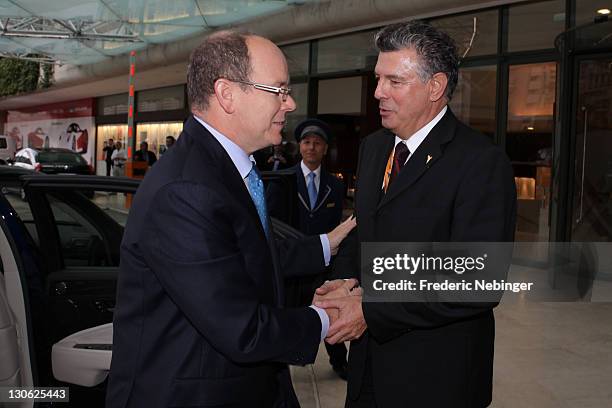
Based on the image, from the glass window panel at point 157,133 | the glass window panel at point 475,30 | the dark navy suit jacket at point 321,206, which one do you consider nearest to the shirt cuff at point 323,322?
the dark navy suit jacket at point 321,206

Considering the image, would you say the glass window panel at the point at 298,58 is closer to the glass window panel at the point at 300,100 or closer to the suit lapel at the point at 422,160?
the glass window panel at the point at 300,100

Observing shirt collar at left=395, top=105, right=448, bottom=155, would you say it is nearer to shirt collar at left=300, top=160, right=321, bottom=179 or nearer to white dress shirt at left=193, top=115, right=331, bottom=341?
white dress shirt at left=193, top=115, right=331, bottom=341

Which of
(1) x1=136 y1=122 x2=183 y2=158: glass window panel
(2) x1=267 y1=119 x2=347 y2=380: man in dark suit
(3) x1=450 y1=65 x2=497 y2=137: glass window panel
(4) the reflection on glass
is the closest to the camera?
(2) x1=267 y1=119 x2=347 y2=380: man in dark suit

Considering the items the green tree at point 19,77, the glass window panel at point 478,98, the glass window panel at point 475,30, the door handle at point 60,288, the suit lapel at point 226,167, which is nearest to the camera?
the suit lapel at point 226,167

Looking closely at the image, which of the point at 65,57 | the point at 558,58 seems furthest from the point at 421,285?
the point at 65,57

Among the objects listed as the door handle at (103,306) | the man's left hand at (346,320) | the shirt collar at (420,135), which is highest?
the shirt collar at (420,135)

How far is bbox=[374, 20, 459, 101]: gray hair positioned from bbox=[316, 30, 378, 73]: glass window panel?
9869mm

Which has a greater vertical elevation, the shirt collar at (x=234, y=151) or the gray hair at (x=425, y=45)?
the gray hair at (x=425, y=45)

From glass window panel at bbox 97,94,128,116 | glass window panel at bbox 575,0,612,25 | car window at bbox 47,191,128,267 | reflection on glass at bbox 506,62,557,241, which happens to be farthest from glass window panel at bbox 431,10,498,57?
glass window panel at bbox 97,94,128,116

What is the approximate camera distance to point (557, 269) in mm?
8242

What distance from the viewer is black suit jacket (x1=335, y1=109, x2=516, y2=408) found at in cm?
196

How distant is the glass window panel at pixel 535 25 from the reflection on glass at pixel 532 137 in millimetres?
335

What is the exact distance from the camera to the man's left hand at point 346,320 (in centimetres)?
203

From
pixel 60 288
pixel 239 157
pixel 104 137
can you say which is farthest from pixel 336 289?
pixel 104 137
